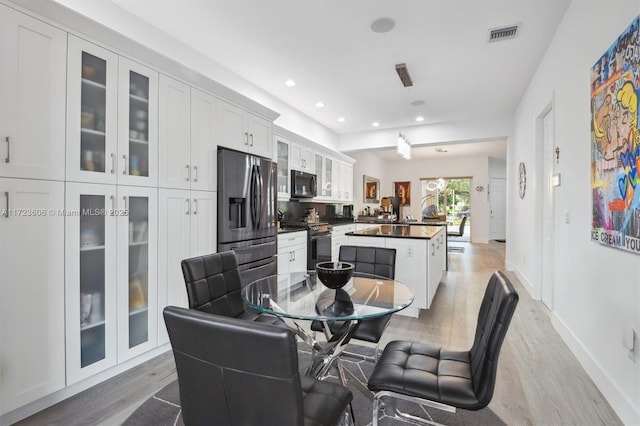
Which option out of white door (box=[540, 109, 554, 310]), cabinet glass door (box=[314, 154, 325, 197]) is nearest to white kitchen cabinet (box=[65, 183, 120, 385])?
cabinet glass door (box=[314, 154, 325, 197])

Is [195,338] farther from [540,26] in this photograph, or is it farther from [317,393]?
[540,26]

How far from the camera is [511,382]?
2.12m

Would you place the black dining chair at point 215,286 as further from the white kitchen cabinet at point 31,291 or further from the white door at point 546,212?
the white door at point 546,212

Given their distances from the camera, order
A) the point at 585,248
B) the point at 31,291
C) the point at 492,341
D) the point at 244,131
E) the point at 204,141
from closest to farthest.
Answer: the point at 492,341, the point at 31,291, the point at 585,248, the point at 204,141, the point at 244,131

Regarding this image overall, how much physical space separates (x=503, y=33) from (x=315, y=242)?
3362 millimetres

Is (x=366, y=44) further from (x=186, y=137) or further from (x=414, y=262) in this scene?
(x=414, y=262)

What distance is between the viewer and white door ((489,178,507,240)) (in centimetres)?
1048

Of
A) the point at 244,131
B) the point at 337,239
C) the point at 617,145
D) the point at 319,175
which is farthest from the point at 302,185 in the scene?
the point at 617,145

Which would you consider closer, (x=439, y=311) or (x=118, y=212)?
(x=118, y=212)

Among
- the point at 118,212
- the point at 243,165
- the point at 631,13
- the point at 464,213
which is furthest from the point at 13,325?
the point at 464,213

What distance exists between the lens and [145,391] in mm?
2014

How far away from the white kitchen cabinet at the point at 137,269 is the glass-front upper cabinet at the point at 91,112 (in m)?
0.21

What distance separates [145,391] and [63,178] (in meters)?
1.43

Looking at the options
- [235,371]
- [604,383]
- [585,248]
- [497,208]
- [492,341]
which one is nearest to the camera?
[235,371]
